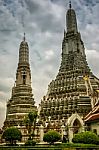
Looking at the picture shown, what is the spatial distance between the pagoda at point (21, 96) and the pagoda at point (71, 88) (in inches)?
175

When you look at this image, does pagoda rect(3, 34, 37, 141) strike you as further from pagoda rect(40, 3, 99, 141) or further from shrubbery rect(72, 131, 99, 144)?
shrubbery rect(72, 131, 99, 144)

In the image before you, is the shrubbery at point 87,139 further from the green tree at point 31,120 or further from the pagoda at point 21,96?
the pagoda at point 21,96

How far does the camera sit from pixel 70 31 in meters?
75.8

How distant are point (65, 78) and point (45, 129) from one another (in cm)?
2260

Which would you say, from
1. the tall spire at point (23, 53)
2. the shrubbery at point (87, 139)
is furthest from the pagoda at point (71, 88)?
the shrubbery at point (87, 139)

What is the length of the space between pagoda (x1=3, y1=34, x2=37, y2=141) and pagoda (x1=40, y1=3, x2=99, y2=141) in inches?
175

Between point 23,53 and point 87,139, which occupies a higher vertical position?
point 23,53

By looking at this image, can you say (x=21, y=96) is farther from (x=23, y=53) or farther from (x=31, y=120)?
(x=31, y=120)

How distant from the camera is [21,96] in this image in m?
65.1

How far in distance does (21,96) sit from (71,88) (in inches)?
512

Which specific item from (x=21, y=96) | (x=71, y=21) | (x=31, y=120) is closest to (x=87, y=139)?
(x=31, y=120)

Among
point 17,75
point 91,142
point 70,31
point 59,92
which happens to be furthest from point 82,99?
point 91,142

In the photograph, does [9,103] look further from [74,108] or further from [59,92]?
[74,108]

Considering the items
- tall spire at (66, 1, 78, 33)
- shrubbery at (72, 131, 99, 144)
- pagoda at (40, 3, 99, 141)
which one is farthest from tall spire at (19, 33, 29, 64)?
shrubbery at (72, 131, 99, 144)
